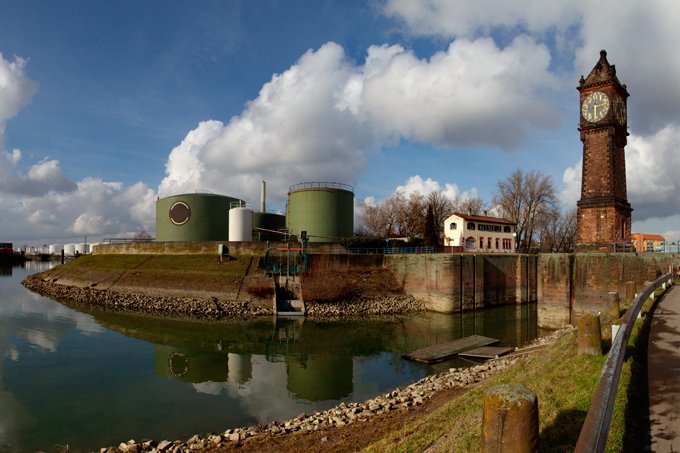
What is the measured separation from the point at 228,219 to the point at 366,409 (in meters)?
41.2

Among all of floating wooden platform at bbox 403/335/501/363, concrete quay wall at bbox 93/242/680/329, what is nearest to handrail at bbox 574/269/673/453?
floating wooden platform at bbox 403/335/501/363

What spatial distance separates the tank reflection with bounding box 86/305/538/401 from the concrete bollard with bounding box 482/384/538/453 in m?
12.4

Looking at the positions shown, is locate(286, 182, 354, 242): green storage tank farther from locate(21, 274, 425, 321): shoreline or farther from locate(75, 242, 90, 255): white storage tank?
locate(75, 242, 90, 255): white storage tank

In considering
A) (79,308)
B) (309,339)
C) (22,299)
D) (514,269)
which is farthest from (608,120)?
(22,299)

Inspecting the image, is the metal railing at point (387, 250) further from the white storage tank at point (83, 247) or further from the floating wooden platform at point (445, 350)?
the white storage tank at point (83, 247)

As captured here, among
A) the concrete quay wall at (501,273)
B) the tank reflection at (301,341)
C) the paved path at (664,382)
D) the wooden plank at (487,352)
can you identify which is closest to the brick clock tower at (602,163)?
the concrete quay wall at (501,273)

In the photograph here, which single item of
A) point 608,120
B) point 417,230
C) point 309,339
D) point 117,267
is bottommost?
point 309,339

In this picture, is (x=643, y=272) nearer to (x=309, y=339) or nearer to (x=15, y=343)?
(x=309, y=339)

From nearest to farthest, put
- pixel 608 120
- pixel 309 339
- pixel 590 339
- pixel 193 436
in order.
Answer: pixel 590 339, pixel 193 436, pixel 309 339, pixel 608 120

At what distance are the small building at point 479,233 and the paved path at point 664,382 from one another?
40.8 meters

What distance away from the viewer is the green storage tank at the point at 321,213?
4650 centimetres

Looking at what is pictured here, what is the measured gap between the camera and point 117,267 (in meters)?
42.3

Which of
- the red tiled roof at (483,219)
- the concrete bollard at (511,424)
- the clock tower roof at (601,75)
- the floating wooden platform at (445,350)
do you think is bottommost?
the floating wooden platform at (445,350)

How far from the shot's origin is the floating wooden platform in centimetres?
1970
